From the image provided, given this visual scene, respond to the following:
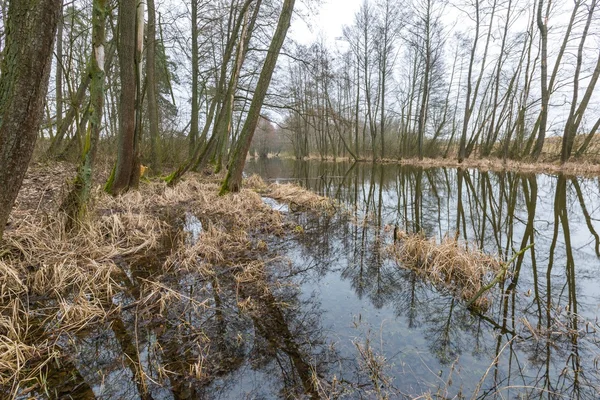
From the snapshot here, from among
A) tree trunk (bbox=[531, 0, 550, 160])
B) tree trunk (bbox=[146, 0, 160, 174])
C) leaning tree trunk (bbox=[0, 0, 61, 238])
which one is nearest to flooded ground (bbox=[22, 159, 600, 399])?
leaning tree trunk (bbox=[0, 0, 61, 238])

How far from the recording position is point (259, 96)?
258 inches

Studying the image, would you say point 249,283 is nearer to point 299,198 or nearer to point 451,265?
point 451,265

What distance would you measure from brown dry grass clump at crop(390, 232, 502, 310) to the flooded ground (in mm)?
193

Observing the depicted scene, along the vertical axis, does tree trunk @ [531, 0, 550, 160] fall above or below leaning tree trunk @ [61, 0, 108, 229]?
above

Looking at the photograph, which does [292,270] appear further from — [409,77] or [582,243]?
[409,77]

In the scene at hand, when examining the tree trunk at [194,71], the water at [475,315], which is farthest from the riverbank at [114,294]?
the tree trunk at [194,71]

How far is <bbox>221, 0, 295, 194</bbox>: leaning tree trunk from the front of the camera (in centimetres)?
642

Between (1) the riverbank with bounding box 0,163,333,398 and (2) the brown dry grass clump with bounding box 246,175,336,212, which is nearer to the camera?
(1) the riverbank with bounding box 0,163,333,398

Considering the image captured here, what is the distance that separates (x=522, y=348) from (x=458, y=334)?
0.44m

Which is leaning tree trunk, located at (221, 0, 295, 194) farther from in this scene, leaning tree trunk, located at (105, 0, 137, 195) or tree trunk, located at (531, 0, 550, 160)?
tree trunk, located at (531, 0, 550, 160)

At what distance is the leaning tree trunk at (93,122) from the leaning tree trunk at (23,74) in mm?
2069

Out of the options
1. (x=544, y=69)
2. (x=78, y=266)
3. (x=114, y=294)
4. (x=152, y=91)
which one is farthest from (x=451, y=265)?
(x=544, y=69)

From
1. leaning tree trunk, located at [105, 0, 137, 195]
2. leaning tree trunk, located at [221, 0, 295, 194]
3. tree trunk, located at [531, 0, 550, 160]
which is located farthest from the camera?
tree trunk, located at [531, 0, 550, 160]

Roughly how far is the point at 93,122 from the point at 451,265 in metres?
5.23
